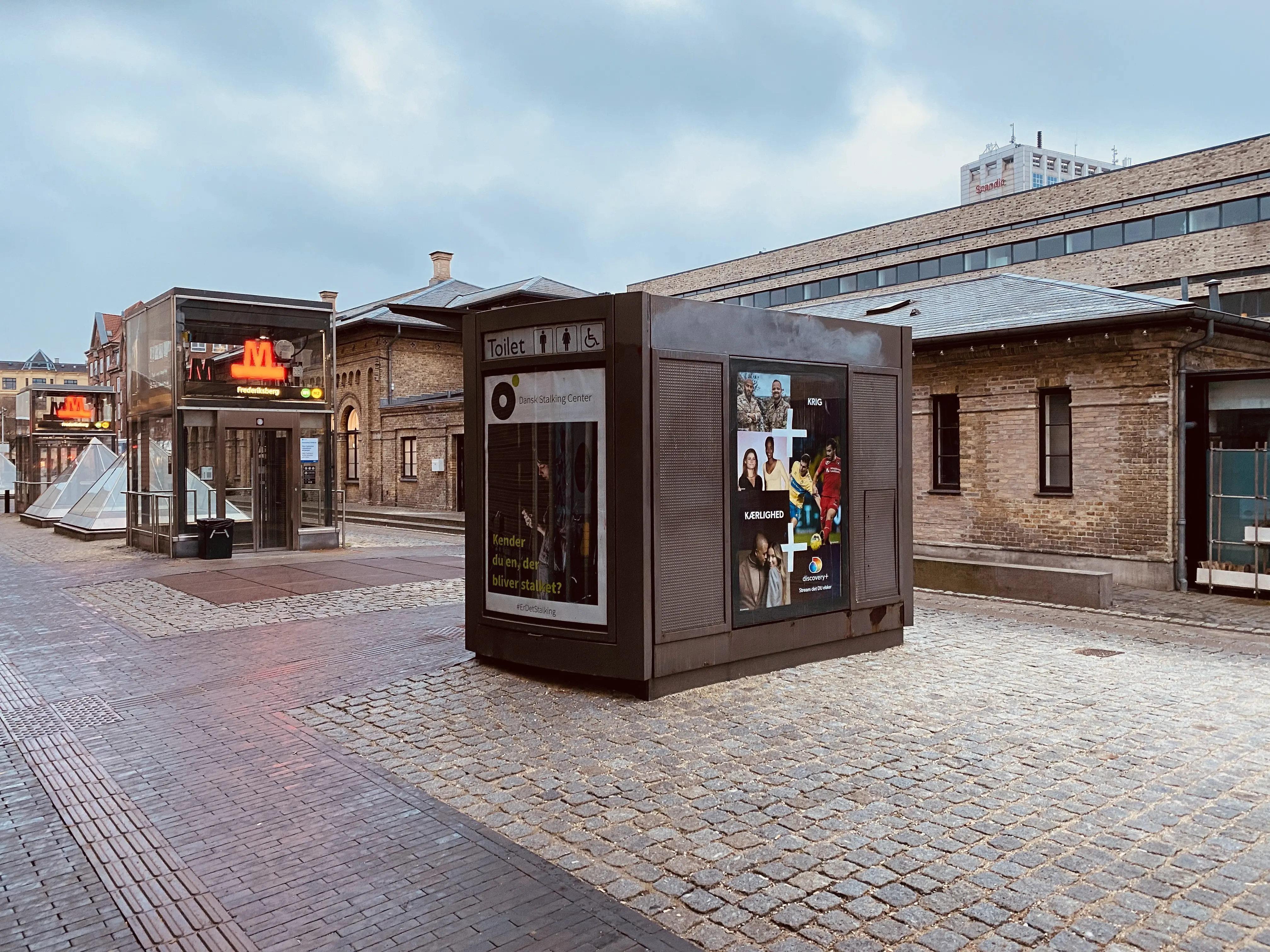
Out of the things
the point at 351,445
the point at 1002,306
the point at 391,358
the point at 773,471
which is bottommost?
the point at 773,471

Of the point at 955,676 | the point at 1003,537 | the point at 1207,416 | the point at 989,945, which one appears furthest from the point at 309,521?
the point at 989,945

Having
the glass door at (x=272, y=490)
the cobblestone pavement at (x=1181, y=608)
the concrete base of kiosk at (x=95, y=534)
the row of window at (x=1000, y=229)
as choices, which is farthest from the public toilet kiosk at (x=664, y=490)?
the row of window at (x=1000, y=229)

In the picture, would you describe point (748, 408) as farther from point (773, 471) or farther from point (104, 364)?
point (104, 364)

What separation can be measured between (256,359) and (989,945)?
18.6 m

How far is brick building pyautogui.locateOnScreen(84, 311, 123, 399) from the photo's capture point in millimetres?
84500

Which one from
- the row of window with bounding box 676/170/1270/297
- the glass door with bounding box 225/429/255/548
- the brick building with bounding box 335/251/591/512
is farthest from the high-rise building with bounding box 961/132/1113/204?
the glass door with bounding box 225/429/255/548

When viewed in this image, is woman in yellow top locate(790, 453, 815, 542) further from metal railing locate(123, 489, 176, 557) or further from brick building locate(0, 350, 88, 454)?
brick building locate(0, 350, 88, 454)

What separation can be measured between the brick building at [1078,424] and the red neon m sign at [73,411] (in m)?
37.7

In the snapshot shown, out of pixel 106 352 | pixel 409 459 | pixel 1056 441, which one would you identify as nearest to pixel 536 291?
pixel 409 459

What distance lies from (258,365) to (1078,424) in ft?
51.7

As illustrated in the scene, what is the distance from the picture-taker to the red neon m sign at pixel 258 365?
18.7 metres

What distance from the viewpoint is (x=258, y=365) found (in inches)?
746

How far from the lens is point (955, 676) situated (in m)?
7.78

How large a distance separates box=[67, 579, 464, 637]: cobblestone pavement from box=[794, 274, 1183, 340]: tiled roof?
682cm
